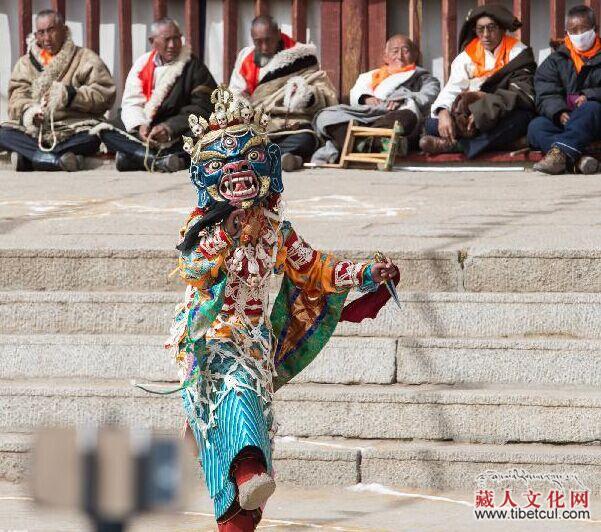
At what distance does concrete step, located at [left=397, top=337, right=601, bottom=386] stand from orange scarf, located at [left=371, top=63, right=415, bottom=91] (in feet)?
17.8

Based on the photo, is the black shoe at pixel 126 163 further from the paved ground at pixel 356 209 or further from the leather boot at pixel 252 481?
the leather boot at pixel 252 481

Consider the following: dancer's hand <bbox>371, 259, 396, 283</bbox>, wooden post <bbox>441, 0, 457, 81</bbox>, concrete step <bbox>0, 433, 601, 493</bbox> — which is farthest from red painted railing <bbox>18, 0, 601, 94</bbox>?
dancer's hand <bbox>371, 259, 396, 283</bbox>

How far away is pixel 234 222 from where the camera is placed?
4.39 m

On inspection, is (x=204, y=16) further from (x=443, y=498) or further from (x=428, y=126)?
(x=443, y=498)

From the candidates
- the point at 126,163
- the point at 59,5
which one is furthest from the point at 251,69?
the point at 59,5

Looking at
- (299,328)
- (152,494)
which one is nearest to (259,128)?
(299,328)

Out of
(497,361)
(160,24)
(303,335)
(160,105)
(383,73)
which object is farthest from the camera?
(383,73)

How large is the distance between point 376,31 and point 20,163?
10.1 ft

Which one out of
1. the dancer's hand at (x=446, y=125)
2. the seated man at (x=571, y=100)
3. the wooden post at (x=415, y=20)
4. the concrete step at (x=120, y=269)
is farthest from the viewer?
the wooden post at (x=415, y=20)

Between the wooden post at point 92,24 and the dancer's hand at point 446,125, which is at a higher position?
the wooden post at point 92,24

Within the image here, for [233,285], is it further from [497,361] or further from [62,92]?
[62,92]

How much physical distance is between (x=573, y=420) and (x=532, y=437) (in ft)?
0.56

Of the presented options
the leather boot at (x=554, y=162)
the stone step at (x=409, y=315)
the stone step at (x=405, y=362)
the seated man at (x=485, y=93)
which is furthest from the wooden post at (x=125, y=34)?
the stone step at (x=405, y=362)

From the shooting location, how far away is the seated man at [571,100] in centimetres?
974
